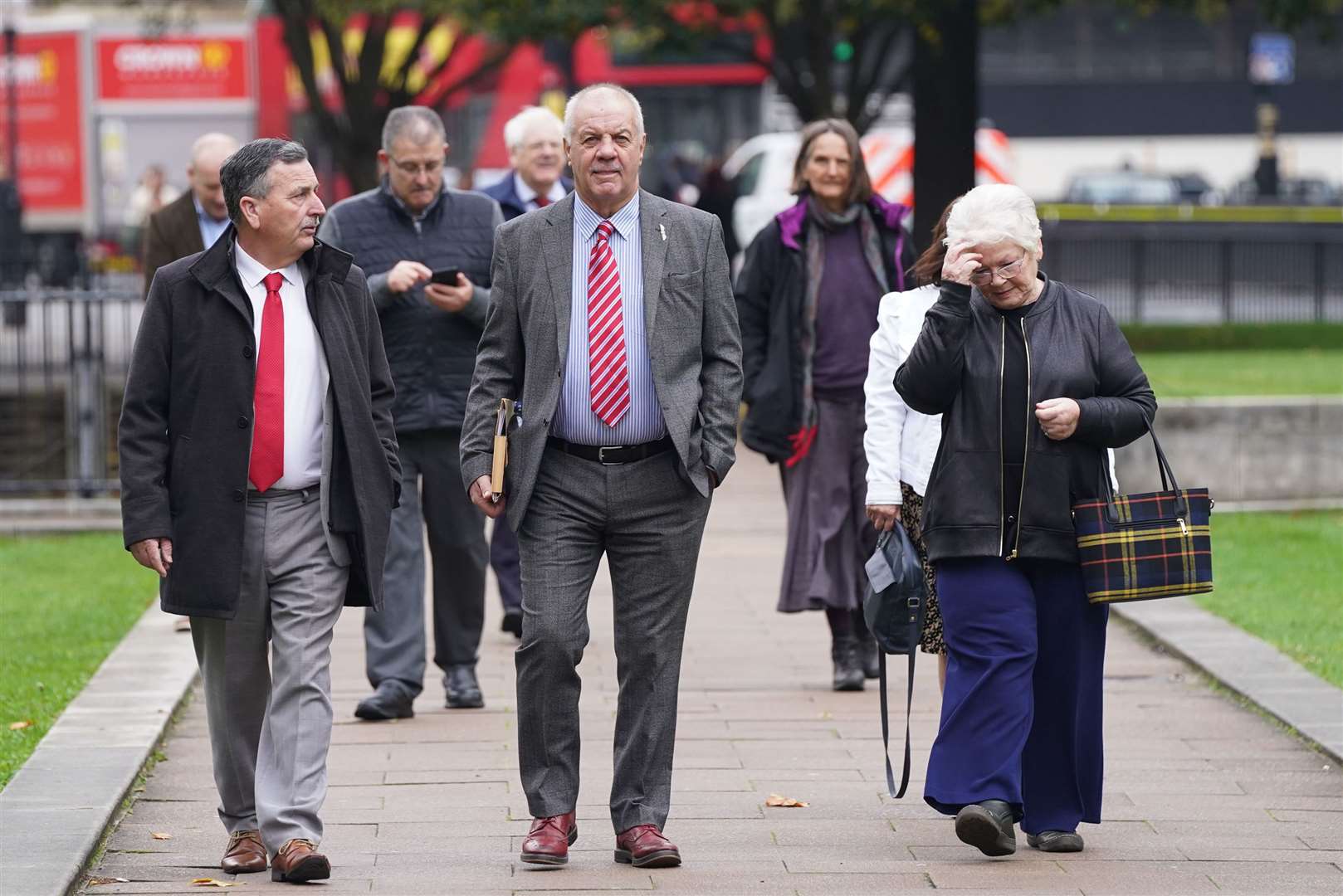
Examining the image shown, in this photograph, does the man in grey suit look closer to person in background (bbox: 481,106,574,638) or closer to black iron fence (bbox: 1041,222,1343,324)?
person in background (bbox: 481,106,574,638)

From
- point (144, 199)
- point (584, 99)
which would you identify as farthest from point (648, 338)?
point (144, 199)

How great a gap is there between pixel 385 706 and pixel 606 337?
2417mm

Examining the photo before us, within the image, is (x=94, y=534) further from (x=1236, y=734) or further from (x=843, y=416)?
(x=1236, y=734)

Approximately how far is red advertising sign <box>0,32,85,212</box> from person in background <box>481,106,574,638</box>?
2836 cm

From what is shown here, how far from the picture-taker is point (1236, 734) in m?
7.33

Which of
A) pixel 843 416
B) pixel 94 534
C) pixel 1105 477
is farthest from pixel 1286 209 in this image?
pixel 1105 477

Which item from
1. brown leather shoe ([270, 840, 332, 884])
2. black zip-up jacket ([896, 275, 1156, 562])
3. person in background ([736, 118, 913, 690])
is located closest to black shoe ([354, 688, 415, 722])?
person in background ([736, 118, 913, 690])

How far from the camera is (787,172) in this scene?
22453 millimetres

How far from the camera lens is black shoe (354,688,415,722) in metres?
7.57

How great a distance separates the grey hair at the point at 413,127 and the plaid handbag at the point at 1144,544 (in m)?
2.91

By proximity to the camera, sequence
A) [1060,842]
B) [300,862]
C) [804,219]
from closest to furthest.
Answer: [300,862]
[1060,842]
[804,219]

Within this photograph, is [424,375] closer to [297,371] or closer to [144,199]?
[297,371]

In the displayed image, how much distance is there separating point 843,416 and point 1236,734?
70.5 inches

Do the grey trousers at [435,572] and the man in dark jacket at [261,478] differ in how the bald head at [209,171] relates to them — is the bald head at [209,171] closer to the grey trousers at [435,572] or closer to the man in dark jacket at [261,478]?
the grey trousers at [435,572]
